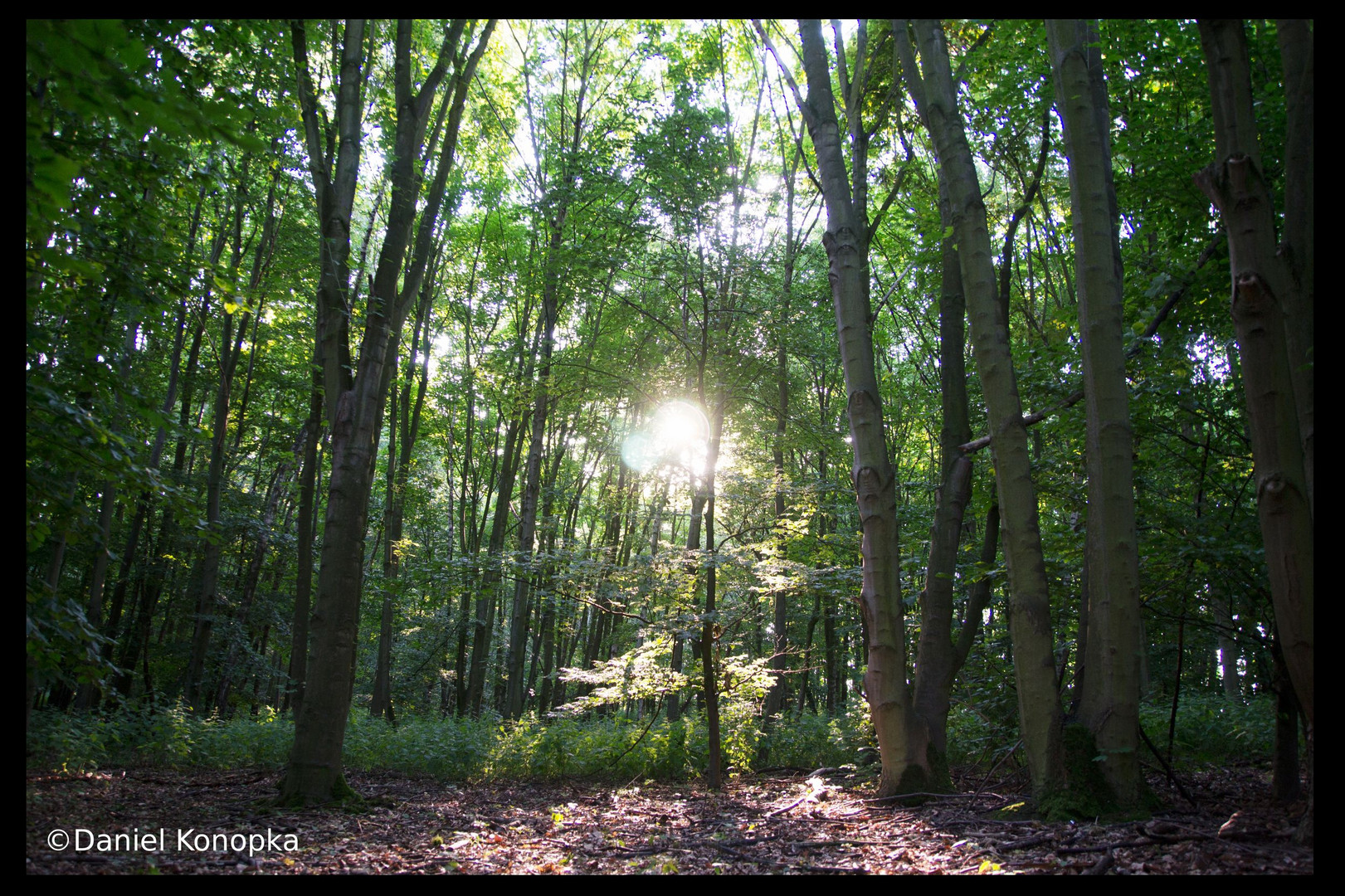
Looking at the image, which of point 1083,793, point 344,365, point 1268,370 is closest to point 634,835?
point 1083,793

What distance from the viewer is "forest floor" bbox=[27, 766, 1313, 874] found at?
353 cm

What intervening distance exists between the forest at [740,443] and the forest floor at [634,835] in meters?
0.05

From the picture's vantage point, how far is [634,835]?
17.8 feet

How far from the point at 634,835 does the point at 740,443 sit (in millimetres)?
8804

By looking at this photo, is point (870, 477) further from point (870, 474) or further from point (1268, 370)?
point (1268, 370)

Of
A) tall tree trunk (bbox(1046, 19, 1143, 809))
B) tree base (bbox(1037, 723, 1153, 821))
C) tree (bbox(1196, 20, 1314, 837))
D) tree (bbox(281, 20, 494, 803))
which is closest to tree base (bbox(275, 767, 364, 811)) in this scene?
tree (bbox(281, 20, 494, 803))

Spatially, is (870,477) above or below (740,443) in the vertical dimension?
below

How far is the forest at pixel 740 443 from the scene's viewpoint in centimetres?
377

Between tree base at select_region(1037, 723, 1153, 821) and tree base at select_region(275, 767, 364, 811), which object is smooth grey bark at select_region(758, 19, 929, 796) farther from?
tree base at select_region(275, 767, 364, 811)

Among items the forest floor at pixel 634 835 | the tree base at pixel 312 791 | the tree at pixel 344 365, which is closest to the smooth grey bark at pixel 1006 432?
the forest floor at pixel 634 835

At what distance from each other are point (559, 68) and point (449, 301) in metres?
7.04
